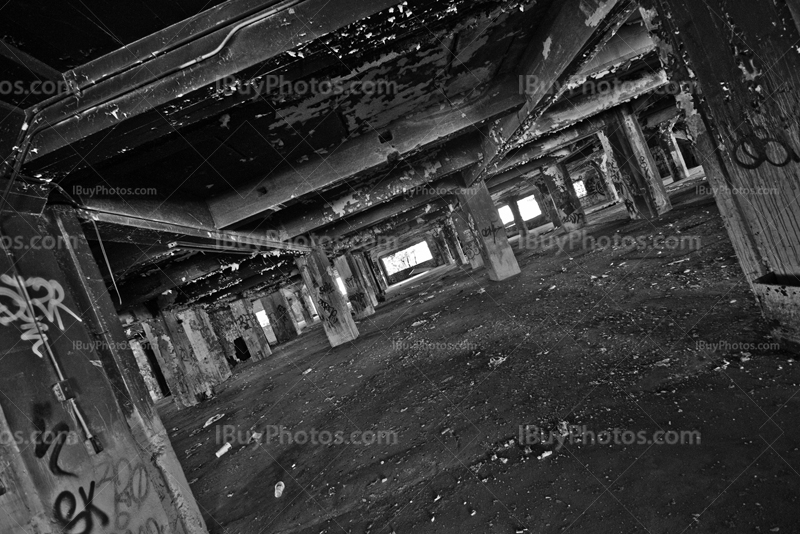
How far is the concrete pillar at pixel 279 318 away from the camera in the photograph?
20172 mm

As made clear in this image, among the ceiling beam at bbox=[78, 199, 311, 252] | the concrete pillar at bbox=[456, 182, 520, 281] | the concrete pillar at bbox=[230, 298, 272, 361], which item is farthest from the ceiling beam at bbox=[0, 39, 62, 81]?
the concrete pillar at bbox=[230, 298, 272, 361]

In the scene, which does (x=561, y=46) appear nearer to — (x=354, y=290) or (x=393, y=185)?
(x=393, y=185)

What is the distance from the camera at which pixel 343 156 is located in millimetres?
5477

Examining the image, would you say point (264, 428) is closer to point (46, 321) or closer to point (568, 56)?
point (46, 321)

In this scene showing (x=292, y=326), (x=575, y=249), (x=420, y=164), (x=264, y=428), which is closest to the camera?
(x=264, y=428)

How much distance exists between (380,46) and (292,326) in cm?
1899

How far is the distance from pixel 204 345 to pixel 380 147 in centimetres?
1064

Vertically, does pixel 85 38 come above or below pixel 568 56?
above

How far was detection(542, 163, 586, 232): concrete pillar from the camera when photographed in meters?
16.3

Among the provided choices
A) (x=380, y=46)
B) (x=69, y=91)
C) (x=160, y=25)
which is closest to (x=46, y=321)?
(x=69, y=91)

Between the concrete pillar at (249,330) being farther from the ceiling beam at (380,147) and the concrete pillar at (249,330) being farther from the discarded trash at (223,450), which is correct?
the ceiling beam at (380,147)

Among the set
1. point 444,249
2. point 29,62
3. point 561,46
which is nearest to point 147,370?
point 29,62

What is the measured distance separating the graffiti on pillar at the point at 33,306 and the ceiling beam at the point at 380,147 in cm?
310

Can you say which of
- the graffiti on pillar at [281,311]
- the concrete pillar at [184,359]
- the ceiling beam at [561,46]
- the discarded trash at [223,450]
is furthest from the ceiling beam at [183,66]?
the graffiti on pillar at [281,311]
